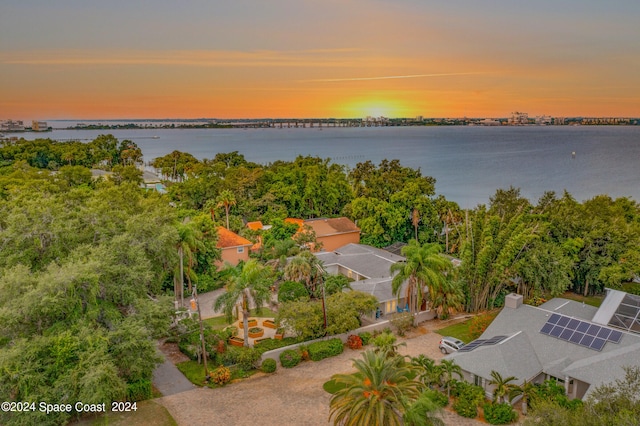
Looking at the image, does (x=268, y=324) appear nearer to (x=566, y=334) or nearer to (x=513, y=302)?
(x=513, y=302)

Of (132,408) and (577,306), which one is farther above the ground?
(577,306)

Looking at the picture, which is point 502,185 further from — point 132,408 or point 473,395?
point 132,408

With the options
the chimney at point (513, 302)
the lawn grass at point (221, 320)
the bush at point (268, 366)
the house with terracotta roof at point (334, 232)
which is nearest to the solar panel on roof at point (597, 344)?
the chimney at point (513, 302)

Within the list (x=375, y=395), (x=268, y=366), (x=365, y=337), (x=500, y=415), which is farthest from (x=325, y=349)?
(x=500, y=415)

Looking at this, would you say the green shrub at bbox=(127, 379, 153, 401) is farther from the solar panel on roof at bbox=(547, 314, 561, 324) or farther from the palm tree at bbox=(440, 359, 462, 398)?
the solar panel on roof at bbox=(547, 314, 561, 324)

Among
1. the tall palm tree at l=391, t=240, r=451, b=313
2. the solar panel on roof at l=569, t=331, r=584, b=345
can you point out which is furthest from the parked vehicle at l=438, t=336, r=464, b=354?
the solar panel on roof at l=569, t=331, r=584, b=345

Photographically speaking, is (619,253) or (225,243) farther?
(225,243)

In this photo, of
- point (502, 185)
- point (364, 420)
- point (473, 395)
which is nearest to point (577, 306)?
point (473, 395)

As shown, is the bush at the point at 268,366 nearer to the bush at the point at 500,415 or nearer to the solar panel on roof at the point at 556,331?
the bush at the point at 500,415
